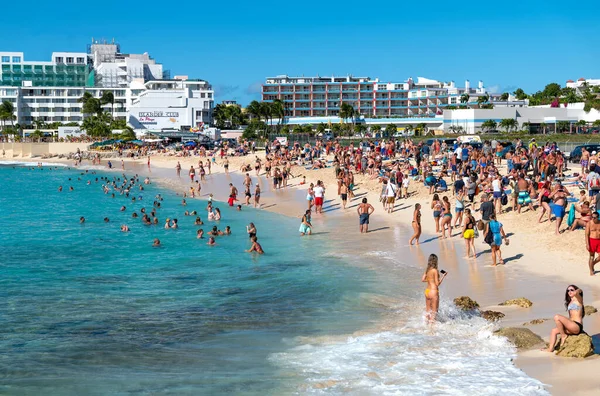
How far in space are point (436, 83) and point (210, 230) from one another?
113863 mm

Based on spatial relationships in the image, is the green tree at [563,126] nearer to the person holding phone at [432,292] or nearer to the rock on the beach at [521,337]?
the person holding phone at [432,292]

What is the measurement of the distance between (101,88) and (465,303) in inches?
4721

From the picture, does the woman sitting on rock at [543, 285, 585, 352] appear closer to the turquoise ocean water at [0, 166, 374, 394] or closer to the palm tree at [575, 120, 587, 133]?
the turquoise ocean water at [0, 166, 374, 394]

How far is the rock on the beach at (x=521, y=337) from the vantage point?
11297mm

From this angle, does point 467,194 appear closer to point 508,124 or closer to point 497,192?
point 497,192

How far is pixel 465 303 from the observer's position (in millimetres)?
13852

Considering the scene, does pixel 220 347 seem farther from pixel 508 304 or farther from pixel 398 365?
pixel 508 304

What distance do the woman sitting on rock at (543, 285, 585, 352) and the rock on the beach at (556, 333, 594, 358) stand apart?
0.09 metres

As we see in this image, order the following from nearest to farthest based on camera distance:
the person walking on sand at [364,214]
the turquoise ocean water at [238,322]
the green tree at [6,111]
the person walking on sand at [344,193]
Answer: the turquoise ocean water at [238,322], the person walking on sand at [364,214], the person walking on sand at [344,193], the green tree at [6,111]

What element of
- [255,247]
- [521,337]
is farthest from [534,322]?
[255,247]

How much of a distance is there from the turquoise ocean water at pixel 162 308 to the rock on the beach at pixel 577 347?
398 centimetres

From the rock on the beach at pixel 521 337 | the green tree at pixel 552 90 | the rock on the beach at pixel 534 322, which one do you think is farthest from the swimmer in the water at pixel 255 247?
the green tree at pixel 552 90

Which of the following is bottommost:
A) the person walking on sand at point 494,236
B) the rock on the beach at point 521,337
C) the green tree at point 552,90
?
the rock on the beach at point 521,337

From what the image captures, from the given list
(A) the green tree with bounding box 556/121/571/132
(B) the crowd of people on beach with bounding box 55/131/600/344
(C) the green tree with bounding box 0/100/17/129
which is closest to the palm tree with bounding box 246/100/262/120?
(C) the green tree with bounding box 0/100/17/129
